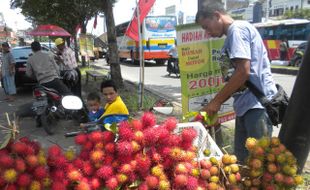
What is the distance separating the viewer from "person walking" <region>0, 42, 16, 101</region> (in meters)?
9.58

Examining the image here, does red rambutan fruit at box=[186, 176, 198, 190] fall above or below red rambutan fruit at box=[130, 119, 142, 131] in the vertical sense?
below

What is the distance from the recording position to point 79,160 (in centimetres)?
188

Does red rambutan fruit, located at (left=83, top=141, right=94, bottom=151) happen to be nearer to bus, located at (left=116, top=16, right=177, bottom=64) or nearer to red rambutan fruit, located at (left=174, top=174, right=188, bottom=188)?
red rambutan fruit, located at (left=174, top=174, right=188, bottom=188)

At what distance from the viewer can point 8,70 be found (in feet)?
32.5

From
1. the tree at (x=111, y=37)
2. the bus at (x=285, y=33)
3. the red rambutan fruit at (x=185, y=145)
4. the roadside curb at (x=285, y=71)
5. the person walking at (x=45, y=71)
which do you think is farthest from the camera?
the bus at (x=285, y=33)

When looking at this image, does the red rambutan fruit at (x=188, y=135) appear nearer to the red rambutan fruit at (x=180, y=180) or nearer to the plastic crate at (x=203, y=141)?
the plastic crate at (x=203, y=141)

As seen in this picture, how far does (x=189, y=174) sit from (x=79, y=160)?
23.4 inches

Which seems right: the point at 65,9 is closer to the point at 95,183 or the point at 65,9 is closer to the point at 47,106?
the point at 47,106

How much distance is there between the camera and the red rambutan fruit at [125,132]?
1794mm

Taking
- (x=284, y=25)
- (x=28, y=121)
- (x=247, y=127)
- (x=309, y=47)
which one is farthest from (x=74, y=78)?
(x=284, y=25)

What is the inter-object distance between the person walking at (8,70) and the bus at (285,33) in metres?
16.1

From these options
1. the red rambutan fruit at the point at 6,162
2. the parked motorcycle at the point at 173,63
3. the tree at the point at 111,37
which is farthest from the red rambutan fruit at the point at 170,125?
the parked motorcycle at the point at 173,63

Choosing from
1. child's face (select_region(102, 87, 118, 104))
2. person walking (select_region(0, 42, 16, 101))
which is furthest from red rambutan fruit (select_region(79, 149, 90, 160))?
person walking (select_region(0, 42, 16, 101))

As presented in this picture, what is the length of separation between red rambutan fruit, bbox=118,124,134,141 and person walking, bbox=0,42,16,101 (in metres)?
8.65
